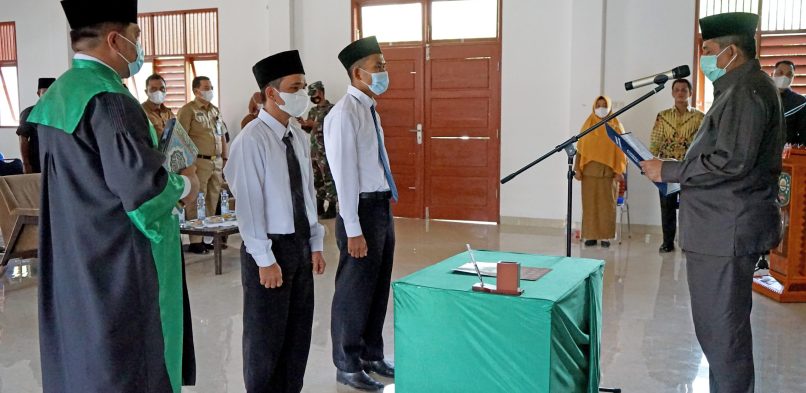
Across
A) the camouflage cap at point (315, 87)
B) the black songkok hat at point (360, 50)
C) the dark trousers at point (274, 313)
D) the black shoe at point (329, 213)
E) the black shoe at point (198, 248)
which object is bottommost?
the black shoe at point (198, 248)

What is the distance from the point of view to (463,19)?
8516 mm

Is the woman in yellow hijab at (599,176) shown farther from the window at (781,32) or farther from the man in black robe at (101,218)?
the man in black robe at (101,218)

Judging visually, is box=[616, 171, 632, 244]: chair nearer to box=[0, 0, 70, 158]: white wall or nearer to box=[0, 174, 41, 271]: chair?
box=[0, 174, 41, 271]: chair

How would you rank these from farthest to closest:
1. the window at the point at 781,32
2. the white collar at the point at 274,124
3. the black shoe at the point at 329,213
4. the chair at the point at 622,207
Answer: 1. the black shoe at the point at 329,213
2. the chair at the point at 622,207
3. the window at the point at 781,32
4. the white collar at the point at 274,124

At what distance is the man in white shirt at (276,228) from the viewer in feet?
8.52

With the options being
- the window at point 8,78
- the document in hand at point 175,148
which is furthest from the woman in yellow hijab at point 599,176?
the window at point 8,78

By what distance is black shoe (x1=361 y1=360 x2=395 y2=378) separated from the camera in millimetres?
3514

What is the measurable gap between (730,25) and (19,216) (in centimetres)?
552

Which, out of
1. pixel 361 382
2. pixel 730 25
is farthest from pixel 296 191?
pixel 730 25

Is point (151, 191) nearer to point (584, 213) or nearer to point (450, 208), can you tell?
point (584, 213)

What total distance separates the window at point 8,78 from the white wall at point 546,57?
4.09 m

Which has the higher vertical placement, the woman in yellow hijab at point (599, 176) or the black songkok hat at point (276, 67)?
the black songkok hat at point (276, 67)

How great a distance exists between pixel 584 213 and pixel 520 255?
426cm

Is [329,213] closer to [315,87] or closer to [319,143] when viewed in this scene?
[319,143]
